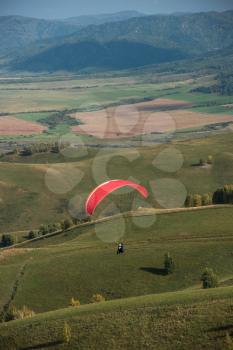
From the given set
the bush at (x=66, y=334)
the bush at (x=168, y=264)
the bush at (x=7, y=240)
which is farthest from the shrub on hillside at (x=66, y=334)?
the bush at (x=7, y=240)

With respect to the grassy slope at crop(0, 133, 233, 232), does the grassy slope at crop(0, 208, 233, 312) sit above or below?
below

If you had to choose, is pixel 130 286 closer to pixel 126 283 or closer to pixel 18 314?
pixel 126 283

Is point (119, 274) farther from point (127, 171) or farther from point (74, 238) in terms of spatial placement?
point (127, 171)

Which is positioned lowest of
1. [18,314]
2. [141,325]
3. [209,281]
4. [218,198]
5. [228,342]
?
[228,342]

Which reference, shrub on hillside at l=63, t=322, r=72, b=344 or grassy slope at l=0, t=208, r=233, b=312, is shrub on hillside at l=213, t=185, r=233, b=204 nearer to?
grassy slope at l=0, t=208, r=233, b=312

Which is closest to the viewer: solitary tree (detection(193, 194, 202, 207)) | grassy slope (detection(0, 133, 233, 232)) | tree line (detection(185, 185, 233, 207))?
tree line (detection(185, 185, 233, 207))

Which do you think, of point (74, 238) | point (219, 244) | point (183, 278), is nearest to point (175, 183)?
point (74, 238)

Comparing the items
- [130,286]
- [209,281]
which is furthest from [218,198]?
[209,281]

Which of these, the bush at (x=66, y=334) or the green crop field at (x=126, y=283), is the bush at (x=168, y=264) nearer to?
the green crop field at (x=126, y=283)

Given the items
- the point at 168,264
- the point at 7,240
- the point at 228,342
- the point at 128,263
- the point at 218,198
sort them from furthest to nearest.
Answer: the point at 218,198
the point at 7,240
the point at 128,263
the point at 168,264
the point at 228,342

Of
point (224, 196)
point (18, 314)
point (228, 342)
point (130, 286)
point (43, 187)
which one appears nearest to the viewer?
point (228, 342)

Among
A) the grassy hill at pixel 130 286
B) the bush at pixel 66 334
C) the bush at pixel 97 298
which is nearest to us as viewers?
the grassy hill at pixel 130 286

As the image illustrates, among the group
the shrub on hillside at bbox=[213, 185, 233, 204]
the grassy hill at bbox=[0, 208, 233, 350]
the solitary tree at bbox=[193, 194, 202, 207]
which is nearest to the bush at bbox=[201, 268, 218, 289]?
the grassy hill at bbox=[0, 208, 233, 350]
